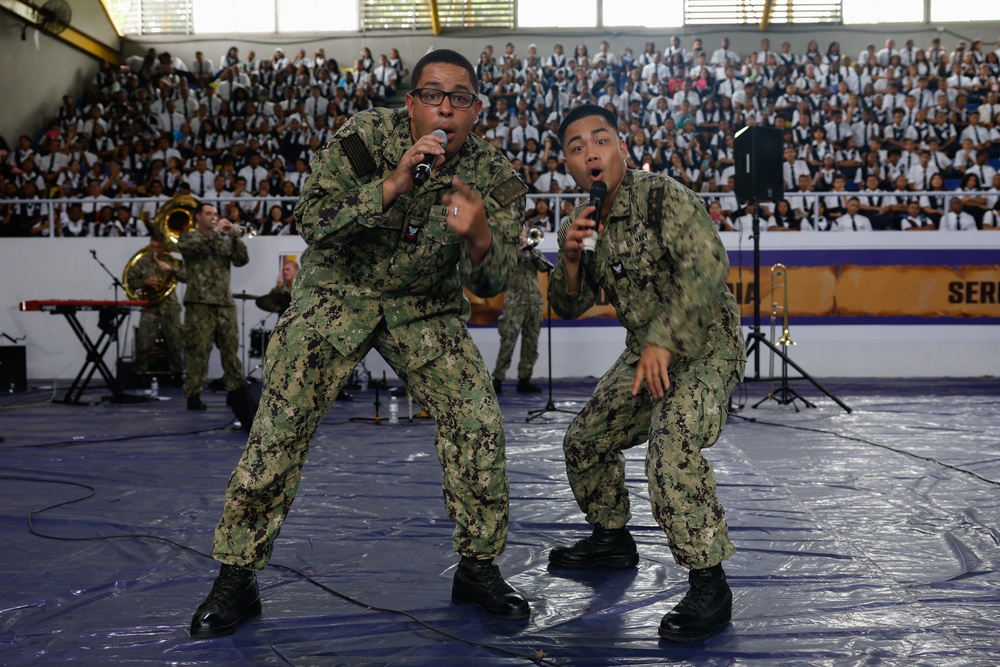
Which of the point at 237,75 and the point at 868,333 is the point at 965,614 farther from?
the point at 237,75

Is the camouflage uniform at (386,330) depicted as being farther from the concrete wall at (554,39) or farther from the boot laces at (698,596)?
the concrete wall at (554,39)

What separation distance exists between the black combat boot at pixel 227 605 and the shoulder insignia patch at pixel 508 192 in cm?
152

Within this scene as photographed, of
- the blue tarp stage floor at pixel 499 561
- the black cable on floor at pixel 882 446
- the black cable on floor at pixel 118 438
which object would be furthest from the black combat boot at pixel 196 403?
the black cable on floor at pixel 882 446

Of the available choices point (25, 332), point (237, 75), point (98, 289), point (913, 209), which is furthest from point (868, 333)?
point (237, 75)

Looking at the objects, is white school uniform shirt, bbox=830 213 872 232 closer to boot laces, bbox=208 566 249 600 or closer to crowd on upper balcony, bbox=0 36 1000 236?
crowd on upper balcony, bbox=0 36 1000 236

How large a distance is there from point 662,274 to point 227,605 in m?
1.87

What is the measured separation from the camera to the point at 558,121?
17297 mm

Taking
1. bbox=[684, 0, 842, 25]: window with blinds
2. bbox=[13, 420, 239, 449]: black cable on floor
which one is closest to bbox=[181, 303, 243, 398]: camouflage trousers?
bbox=[13, 420, 239, 449]: black cable on floor

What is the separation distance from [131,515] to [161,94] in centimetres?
1739

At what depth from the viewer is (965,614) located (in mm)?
3006

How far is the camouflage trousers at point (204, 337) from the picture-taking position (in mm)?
9039

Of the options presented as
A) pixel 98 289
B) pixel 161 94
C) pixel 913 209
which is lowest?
pixel 98 289

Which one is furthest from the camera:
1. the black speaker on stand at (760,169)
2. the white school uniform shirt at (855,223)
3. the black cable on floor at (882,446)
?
the white school uniform shirt at (855,223)


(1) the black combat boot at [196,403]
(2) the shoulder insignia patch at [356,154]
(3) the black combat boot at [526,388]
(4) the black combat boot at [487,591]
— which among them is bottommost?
(3) the black combat boot at [526,388]
